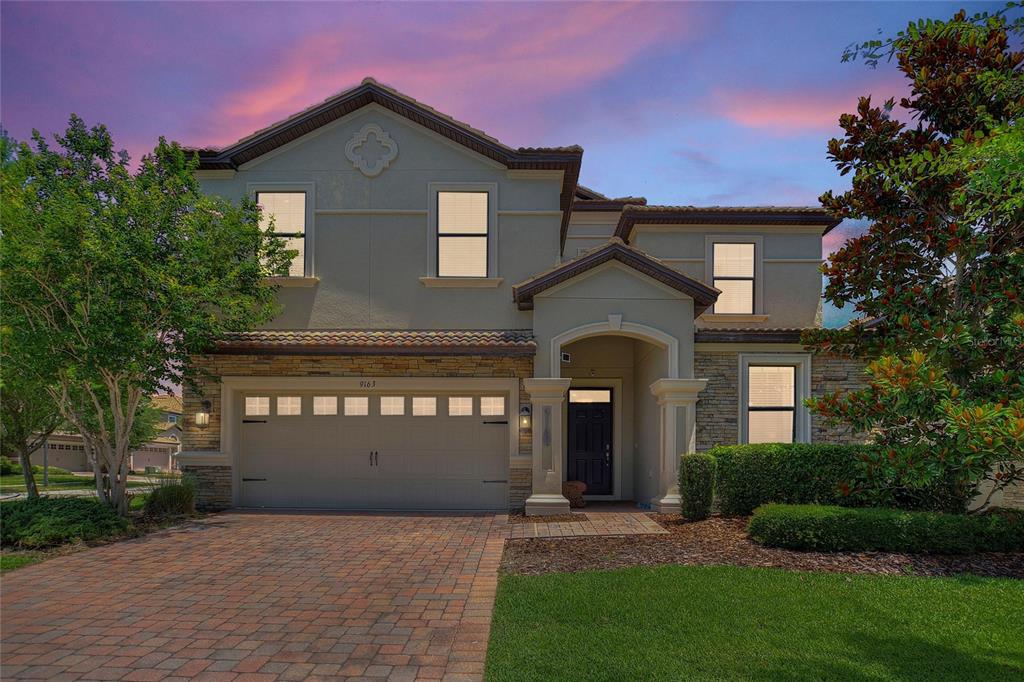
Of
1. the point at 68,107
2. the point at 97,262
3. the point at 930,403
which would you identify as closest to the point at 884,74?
the point at 930,403

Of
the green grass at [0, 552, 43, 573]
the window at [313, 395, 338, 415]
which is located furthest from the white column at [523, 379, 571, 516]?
the green grass at [0, 552, 43, 573]

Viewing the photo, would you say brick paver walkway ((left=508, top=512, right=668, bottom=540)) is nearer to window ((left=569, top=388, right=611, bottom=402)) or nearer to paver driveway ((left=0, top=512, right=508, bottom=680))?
paver driveway ((left=0, top=512, right=508, bottom=680))

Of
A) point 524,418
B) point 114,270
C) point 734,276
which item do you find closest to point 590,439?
point 524,418

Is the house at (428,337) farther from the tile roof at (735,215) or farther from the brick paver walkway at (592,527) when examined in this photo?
the tile roof at (735,215)

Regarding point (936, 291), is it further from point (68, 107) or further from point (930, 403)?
point (68, 107)

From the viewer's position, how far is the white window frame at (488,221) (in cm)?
1382

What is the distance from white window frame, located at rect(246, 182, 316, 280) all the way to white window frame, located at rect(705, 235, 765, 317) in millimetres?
→ 9117

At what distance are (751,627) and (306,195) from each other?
1194 centimetres

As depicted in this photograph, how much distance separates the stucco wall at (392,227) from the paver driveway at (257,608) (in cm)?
499

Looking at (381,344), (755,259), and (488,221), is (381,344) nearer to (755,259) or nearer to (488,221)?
(488,221)

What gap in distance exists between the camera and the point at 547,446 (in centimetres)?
1244

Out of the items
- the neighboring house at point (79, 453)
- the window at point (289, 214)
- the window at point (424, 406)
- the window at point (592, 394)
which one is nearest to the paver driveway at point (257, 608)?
the window at point (424, 406)

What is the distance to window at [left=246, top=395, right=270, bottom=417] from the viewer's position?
13641 millimetres

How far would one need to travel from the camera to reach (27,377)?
11125 millimetres
